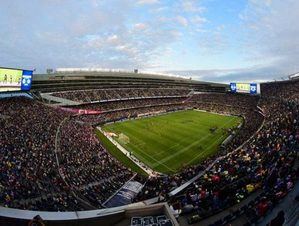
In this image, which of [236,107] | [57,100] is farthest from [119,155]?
[236,107]

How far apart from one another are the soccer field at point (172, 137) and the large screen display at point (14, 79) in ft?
52.6

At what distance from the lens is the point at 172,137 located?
5284 centimetres

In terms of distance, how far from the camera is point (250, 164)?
76.8ft

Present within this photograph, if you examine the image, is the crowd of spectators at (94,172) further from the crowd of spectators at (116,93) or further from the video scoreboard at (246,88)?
the video scoreboard at (246,88)

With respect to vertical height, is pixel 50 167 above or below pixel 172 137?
above

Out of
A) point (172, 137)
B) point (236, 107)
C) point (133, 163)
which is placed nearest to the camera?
point (133, 163)

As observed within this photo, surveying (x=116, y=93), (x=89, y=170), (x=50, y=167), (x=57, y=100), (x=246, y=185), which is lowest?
(x=89, y=170)

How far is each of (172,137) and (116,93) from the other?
1387 inches

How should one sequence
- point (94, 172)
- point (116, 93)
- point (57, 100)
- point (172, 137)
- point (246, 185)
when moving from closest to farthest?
point (246, 185) < point (94, 172) < point (172, 137) < point (57, 100) < point (116, 93)

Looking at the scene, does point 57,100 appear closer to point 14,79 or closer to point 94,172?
point 14,79

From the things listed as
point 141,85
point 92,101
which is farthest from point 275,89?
→ point 92,101

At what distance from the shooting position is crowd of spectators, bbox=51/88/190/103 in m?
72.4

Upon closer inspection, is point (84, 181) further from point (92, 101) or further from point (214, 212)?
point (92, 101)

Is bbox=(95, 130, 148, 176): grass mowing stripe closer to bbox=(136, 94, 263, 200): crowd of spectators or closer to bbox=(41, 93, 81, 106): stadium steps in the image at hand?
bbox=(136, 94, 263, 200): crowd of spectators
